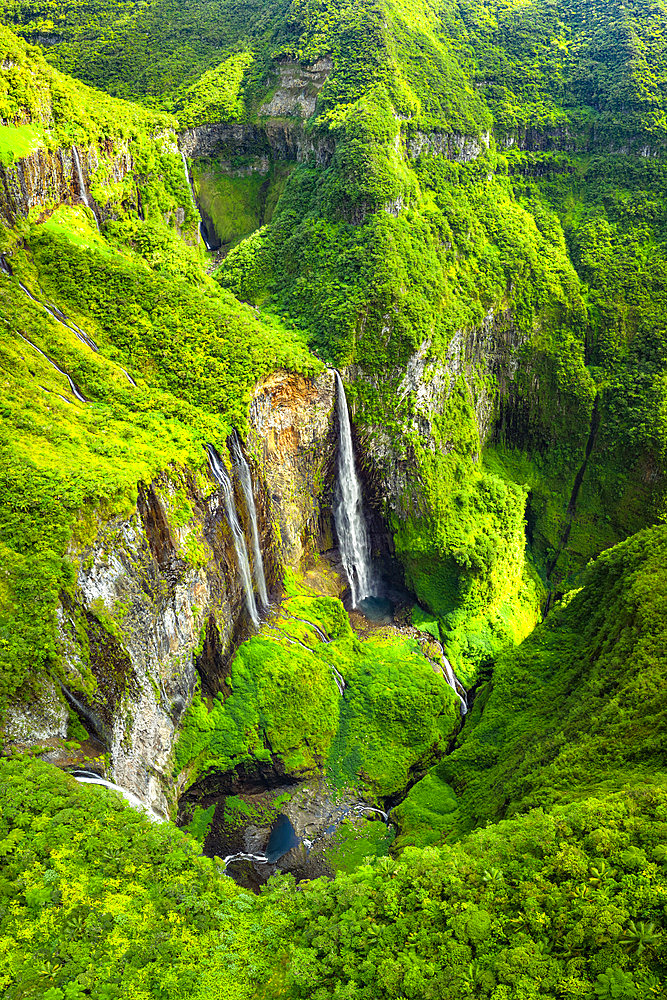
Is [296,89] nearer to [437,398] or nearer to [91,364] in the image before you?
[437,398]

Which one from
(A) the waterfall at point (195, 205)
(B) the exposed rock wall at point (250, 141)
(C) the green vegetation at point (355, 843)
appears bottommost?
(C) the green vegetation at point (355, 843)

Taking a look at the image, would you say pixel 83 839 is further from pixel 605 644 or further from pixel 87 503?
pixel 605 644

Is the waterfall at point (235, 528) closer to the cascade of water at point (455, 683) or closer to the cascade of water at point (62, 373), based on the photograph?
the cascade of water at point (62, 373)

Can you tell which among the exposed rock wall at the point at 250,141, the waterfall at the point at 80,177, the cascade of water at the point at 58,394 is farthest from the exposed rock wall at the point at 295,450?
the exposed rock wall at the point at 250,141

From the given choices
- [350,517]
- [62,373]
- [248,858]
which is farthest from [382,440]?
[248,858]

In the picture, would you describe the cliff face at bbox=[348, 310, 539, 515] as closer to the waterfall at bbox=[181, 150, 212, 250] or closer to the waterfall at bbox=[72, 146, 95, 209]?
the waterfall at bbox=[72, 146, 95, 209]
